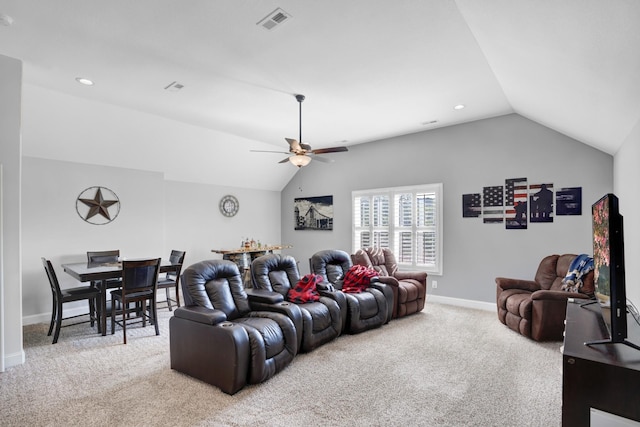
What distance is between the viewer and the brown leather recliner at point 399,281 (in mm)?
5062

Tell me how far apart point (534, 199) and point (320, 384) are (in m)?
4.19

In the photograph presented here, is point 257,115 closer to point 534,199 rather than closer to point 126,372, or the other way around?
point 126,372

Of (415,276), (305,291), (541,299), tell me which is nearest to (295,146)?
(305,291)

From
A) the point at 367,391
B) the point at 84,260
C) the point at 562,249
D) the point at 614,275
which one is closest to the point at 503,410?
the point at 367,391

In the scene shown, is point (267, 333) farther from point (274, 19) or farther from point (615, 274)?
point (274, 19)

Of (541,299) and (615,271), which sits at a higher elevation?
(615,271)

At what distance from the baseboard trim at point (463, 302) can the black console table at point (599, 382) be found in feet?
12.9

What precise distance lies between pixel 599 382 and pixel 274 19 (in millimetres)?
3121

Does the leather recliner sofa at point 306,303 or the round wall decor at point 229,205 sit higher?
the round wall decor at point 229,205

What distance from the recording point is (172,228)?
22.7ft

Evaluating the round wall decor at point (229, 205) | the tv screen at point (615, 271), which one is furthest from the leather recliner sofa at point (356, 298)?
the round wall decor at point (229, 205)

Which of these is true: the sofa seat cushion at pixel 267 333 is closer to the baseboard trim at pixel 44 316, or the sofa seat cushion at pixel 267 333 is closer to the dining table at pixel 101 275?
the dining table at pixel 101 275

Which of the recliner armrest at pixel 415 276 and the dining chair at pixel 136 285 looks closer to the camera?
the dining chair at pixel 136 285

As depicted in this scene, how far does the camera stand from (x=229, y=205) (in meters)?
7.91
